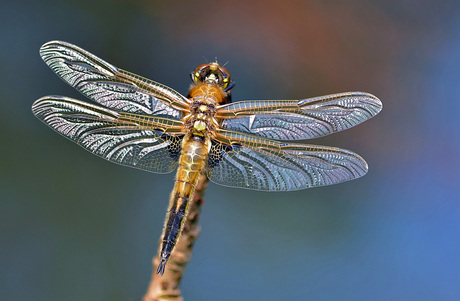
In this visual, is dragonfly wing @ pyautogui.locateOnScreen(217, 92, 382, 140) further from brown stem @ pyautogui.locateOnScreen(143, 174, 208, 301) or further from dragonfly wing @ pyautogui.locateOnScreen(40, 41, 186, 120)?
brown stem @ pyautogui.locateOnScreen(143, 174, 208, 301)

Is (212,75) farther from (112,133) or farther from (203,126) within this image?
(112,133)

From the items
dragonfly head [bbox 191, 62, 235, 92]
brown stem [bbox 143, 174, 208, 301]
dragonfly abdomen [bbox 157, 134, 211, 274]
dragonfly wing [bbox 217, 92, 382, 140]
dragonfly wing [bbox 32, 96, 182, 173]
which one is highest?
dragonfly head [bbox 191, 62, 235, 92]

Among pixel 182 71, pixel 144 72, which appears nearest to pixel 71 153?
pixel 144 72

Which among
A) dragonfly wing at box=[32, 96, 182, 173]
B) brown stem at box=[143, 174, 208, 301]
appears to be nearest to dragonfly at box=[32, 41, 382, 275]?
dragonfly wing at box=[32, 96, 182, 173]

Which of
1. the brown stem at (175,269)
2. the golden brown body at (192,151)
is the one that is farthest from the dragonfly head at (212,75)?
the brown stem at (175,269)

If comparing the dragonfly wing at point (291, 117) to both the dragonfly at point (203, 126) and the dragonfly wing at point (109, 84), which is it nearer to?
the dragonfly at point (203, 126)

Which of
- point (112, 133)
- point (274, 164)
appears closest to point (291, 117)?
point (274, 164)

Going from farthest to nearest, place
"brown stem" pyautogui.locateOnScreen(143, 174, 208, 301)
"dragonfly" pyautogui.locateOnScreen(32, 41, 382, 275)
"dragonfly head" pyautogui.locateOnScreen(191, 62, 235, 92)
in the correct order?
1. "dragonfly head" pyautogui.locateOnScreen(191, 62, 235, 92)
2. "dragonfly" pyautogui.locateOnScreen(32, 41, 382, 275)
3. "brown stem" pyautogui.locateOnScreen(143, 174, 208, 301)
